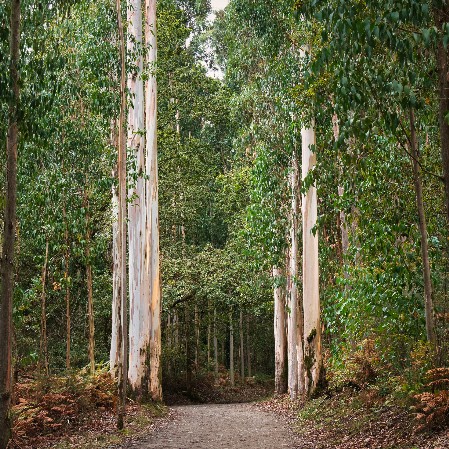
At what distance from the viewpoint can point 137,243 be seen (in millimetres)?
15453

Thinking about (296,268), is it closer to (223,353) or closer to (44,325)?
(44,325)

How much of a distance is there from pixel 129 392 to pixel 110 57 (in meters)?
7.79

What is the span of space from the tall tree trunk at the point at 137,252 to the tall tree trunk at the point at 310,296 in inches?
156

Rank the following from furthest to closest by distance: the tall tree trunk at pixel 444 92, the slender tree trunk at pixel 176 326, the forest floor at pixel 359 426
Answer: the slender tree trunk at pixel 176 326 < the forest floor at pixel 359 426 < the tall tree trunk at pixel 444 92

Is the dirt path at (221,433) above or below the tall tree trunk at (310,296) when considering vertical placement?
below

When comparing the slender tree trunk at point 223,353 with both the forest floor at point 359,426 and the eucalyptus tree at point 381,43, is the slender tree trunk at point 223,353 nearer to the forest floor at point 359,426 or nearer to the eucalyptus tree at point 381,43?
the forest floor at point 359,426

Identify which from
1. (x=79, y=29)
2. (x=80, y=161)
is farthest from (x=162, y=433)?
(x=79, y=29)

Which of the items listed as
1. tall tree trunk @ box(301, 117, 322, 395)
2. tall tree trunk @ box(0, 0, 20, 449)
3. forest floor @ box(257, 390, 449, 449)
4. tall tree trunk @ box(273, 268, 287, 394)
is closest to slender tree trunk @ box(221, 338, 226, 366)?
tall tree trunk @ box(273, 268, 287, 394)

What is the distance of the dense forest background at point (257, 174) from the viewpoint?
23.5ft

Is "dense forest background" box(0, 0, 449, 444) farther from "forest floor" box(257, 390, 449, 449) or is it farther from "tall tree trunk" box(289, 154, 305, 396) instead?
"forest floor" box(257, 390, 449, 449)

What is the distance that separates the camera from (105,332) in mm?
25938

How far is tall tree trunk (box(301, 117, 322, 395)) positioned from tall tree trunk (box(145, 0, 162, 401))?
3869 mm

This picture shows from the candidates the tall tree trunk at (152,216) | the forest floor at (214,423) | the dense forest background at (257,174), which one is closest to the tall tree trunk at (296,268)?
the dense forest background at (257,174)

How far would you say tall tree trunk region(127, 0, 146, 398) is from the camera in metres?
15.2
